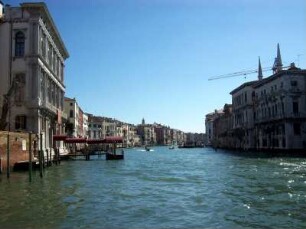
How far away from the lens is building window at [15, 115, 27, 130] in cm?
3994

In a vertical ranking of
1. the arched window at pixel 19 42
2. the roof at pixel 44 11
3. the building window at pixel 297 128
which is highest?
the roof at pixel 44 11

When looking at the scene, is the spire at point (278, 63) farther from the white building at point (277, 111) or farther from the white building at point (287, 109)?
the white building at point (287, 109)

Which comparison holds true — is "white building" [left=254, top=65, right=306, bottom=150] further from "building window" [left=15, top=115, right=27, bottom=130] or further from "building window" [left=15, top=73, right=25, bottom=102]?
"building window" [left=15, top=73, right=25, bottom=102]

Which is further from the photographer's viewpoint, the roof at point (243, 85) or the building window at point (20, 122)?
the roof at point (243, 85)

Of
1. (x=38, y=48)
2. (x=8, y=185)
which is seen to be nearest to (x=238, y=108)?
(x=38, y=48)

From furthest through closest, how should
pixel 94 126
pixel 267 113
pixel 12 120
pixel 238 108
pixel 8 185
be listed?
pixel 94 126 < pixel 238 108 < pixel 267 113 < pixel 12 120 < pixel 8 185

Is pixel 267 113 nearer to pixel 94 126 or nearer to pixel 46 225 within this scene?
pixel 46 225

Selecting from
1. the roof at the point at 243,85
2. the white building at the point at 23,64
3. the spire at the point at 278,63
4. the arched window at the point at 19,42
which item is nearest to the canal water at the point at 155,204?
the white building at the point at 23,64

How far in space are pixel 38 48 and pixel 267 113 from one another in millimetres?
39732

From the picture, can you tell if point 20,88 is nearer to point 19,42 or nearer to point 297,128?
point 19,42

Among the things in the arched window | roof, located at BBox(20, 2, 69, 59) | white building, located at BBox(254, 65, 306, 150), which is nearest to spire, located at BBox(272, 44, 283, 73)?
white building, located at BBox(254, 65, 306, 150)

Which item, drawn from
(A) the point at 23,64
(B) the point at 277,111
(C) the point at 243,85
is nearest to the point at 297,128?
(B) the point at 277,111

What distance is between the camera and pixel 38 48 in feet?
132

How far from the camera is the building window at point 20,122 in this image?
39.9 metres
